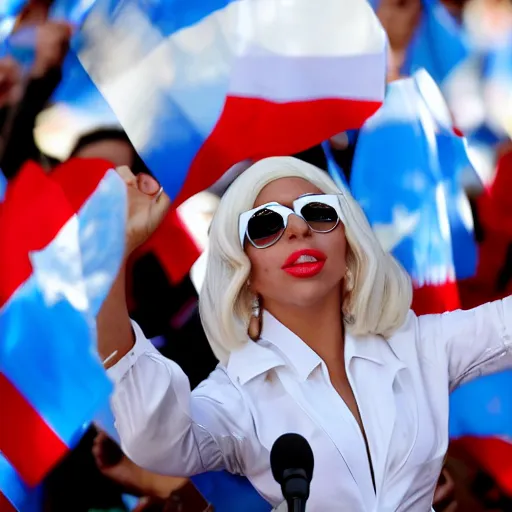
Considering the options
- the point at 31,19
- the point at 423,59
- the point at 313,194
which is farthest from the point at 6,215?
the point at 423,59

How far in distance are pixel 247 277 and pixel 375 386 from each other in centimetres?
38

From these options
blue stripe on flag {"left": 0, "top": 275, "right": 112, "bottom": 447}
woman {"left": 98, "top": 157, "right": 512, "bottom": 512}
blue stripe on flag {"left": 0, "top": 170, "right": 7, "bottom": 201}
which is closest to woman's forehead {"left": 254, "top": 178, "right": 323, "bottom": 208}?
woman {"left": 98, "top": 157, "right": 512, "bottom": 512}

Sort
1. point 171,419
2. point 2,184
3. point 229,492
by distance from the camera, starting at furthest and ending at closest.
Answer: point 2,184 → point 229,492 → point 171,419

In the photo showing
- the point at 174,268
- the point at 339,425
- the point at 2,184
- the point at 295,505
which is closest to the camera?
the point at 295,505

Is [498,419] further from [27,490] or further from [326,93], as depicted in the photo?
[27,490]

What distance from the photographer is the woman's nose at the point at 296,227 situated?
216 centimetres

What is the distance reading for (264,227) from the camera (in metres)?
2.18

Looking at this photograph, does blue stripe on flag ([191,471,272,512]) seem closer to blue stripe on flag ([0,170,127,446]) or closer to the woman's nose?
blue stripe on flag ([0,170,127,446])

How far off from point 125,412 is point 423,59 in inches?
51.1

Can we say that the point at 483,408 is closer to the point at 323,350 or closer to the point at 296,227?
the point at 323,350

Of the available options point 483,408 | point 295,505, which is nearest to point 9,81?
point 483,408

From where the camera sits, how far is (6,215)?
2.55 meters

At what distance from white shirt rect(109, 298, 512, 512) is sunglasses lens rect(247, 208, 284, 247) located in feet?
0.62

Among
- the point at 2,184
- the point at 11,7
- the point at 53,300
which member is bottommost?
the point at 53,300
